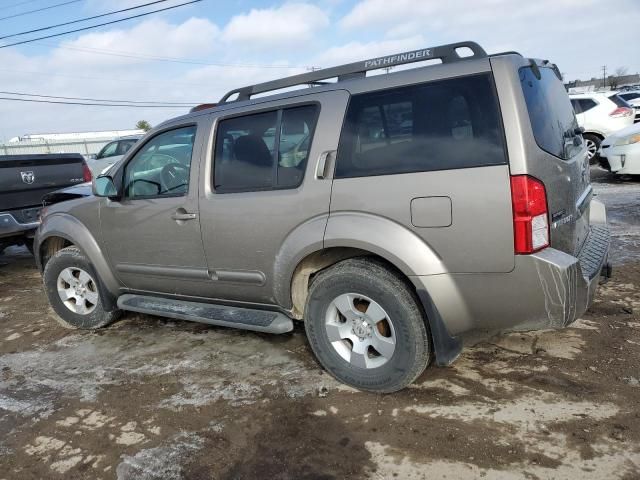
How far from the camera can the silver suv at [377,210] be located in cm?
261

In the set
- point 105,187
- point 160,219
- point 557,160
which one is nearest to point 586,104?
point 557,160

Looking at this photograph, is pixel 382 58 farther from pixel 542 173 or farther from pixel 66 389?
pixel 66 389

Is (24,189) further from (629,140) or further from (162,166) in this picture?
(629,140)

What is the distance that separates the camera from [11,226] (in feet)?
20.5

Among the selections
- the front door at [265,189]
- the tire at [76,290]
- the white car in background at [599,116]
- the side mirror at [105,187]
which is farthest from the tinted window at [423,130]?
the white car in background at [599,116]

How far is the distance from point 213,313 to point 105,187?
4.48ft

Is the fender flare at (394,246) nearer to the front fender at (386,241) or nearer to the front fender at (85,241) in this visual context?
the front fender at (386,241)

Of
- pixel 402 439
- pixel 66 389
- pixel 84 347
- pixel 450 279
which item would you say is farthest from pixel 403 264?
pixel 84 347

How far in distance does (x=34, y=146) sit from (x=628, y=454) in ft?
112

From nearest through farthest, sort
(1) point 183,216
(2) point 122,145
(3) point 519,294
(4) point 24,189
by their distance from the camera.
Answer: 1. (3) point 519,294
2. (1) point 183,216
3. (4) point 24,189
4. (2) point 122,145

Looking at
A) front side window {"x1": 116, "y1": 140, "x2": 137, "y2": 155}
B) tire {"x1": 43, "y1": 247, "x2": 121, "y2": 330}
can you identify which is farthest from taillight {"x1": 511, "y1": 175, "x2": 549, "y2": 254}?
front side window {"x1": 116, "y1": 140, "x2": 137, "y2": 155}

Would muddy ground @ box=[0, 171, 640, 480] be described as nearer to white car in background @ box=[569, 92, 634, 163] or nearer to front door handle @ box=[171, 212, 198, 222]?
front door handle @ box=[171, 212, 198, 222]

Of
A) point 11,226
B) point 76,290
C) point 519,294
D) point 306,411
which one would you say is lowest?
point 306,411

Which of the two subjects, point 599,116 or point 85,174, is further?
point 599,116
